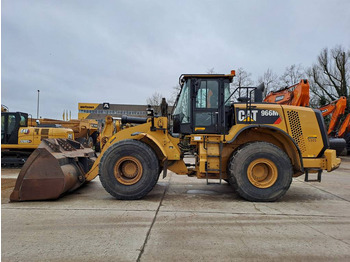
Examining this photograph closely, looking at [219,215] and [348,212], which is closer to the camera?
[219,215]

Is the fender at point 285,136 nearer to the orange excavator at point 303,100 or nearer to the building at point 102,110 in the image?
the orange excavator at point 303,100

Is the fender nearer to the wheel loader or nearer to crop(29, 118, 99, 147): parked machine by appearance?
the wheel loader

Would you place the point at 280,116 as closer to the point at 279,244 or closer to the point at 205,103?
the point at 205,103

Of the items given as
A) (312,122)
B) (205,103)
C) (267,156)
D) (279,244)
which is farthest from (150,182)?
(312,122)

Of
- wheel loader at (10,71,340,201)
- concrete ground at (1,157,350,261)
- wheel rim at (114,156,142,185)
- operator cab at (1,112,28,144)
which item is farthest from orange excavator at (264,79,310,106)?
operator cab at (1,112,28,144)

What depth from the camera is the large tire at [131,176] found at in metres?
5.59

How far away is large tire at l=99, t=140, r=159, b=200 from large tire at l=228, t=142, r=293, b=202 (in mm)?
1737

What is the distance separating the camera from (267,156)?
5.57m

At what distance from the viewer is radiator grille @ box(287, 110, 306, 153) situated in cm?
575

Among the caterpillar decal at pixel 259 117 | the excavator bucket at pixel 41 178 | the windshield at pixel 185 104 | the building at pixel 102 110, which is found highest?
the building at pixel 102 110

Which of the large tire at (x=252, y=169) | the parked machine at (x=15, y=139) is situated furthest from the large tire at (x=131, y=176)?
the parked machine at (x=15, y=139)

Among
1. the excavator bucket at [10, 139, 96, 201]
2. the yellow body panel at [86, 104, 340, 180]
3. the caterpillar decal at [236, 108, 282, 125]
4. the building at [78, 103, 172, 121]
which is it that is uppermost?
the building at [78, 103, 172, 121]

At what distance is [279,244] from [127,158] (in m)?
3.39

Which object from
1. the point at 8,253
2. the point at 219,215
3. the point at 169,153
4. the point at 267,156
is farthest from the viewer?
the point at 169,153
